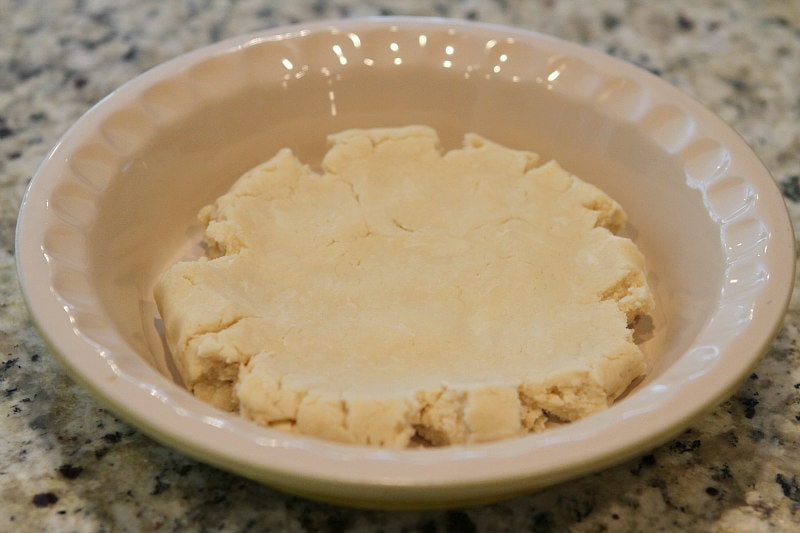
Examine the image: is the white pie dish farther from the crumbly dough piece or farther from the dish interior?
the crumbly dough piece

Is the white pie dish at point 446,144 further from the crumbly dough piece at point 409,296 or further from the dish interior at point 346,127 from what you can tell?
the crumbly dough piece at point 409,296

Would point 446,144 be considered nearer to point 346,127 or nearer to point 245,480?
point 346,127

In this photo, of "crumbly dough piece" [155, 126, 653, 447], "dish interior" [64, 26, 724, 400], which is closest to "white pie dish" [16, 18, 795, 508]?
"dish interior" [64, 26, 724, 400]

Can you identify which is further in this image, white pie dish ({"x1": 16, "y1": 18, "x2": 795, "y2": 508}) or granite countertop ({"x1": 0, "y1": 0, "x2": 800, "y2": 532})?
granite countertop ({"x1": 0, "y1": 0, "x2": 800, "y2": 532})

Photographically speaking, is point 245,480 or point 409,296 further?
point 409,296

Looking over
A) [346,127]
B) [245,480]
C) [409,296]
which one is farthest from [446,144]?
[245,480]

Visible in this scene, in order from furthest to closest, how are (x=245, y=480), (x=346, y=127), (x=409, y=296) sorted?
(x=346, y=127) → (x=409, y=296) → (x=245, y=480)

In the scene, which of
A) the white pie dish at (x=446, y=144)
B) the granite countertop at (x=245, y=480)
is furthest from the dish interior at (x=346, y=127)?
the granite countertop at (x=245, y=480)
